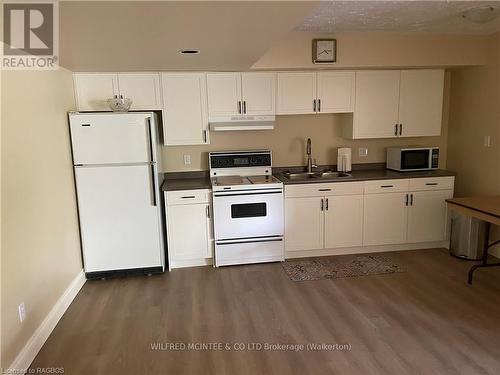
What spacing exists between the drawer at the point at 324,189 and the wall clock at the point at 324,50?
1.34 meters

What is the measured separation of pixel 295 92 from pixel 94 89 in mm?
2197

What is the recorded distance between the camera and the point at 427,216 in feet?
14.6

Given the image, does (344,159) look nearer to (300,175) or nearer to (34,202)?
(300,175)

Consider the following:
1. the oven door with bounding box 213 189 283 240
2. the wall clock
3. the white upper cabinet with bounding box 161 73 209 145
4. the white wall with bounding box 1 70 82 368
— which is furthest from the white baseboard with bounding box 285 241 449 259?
the white wall with bounding box 1 70 82 368

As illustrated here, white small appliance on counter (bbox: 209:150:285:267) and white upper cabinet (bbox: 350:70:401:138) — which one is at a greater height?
white upper cabinet (bbox: 350:70:401:138)

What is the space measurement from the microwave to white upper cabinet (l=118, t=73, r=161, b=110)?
9.50 feet

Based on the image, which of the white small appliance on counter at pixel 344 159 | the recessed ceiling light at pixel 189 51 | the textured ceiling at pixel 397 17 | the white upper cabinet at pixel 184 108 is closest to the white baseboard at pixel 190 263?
the white upper cabinet at pixel 184 108

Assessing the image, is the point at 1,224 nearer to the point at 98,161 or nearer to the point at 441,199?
the point at 98,161

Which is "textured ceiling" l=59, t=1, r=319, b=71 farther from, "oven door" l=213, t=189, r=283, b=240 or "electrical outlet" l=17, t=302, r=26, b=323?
"electrical outlet" l=17, t=302, r=26, b=323

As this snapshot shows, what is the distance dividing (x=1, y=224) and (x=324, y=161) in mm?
3626

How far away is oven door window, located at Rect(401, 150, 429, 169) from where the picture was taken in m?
4.56

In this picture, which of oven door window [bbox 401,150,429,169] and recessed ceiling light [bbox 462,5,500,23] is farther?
oven door window [bbox 401,150,429,169]

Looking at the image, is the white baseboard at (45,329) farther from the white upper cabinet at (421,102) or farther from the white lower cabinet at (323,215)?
the white upper cabinet at (421,102)

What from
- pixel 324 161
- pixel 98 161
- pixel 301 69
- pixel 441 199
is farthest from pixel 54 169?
pixel 441 199
